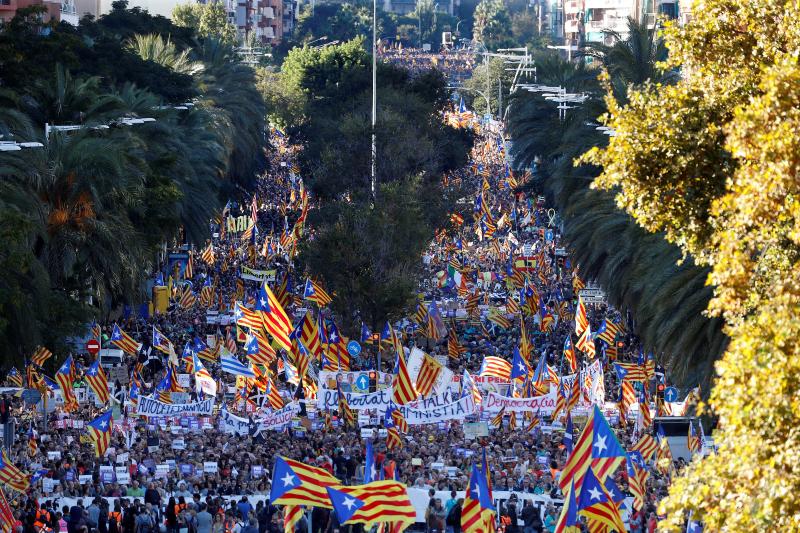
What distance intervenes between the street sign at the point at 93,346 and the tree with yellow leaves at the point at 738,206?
86.8ft

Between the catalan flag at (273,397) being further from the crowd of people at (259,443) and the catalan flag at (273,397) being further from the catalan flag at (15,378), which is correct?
the catalan flag at (15,378)

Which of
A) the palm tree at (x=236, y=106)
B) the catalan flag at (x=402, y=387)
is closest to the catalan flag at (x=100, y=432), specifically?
the catalan flag at (x=402, y=387)

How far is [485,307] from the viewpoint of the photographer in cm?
5291

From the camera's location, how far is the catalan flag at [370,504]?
22.3 m

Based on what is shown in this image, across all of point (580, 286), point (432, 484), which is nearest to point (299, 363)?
point (432, 484)

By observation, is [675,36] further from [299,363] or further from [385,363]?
[385,363]

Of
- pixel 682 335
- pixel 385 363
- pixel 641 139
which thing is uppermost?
pixel 641 139

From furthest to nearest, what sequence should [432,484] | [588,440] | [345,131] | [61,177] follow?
[345,131] < [61,177] < [432,484] < [588,440]

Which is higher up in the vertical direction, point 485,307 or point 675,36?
point 675,36

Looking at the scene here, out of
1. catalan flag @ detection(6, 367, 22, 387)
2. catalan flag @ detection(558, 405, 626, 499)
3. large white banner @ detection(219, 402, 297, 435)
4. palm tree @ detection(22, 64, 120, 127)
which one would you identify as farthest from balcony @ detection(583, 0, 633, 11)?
catalan flag @ detection(558, 405, 626, 499)

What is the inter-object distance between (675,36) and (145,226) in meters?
34.4

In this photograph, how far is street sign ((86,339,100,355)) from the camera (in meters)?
41.5

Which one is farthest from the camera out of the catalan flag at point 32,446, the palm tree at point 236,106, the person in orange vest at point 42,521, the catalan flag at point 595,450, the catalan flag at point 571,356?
the palm tree at point 236,106

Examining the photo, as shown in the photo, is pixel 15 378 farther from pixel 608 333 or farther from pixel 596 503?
pixel 596 503
